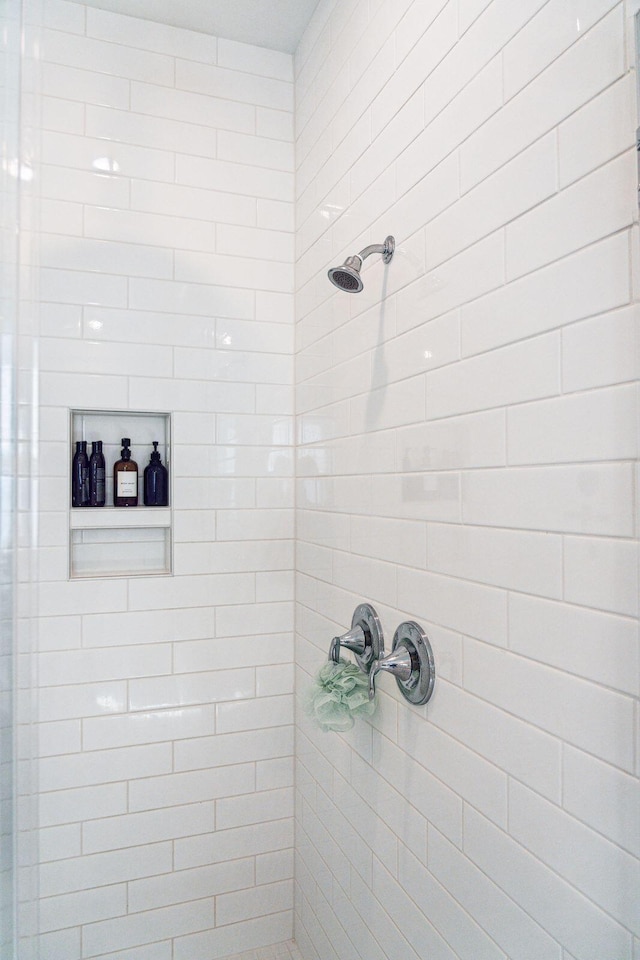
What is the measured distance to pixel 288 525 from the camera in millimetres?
1975

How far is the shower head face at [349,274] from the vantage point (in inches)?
47.8

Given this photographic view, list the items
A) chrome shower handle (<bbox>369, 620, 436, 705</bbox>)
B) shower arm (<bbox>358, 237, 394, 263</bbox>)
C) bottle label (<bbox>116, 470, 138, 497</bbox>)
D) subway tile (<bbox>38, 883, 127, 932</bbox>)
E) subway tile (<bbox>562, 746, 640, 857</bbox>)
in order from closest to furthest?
subway tile (<bbox>562, 746, 640, 857</bbox>) < chrome shower handle (<bbox>369, 620, 436, 705</bbox>) < shower arm (<bbox>358, 237, 394, 263</bbox>) < subway tile (<bbox>38, 883, 127, 932</bbox>) < bottle label (<bbox>116, 470, 138, 497</bbox>)

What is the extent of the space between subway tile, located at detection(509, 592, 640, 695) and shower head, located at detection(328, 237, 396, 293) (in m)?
0.69

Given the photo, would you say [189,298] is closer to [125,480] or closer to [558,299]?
[125,480]

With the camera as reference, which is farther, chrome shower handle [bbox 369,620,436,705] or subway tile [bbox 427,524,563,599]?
chrome shower handle [bbox 369,620,436,705]

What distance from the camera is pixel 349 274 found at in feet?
4.00

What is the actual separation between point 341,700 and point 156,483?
2.90 feet

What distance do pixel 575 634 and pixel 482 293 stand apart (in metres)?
0.54

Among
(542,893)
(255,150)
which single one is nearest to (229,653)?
(542,893)

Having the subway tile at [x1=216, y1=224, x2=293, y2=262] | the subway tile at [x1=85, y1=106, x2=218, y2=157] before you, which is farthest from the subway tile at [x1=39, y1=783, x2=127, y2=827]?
the subway tile at [x1=85, y1=106, x2=218, y2=157]

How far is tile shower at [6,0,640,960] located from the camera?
0.79m

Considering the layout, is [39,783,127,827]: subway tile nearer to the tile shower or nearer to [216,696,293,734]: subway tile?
the tile shower

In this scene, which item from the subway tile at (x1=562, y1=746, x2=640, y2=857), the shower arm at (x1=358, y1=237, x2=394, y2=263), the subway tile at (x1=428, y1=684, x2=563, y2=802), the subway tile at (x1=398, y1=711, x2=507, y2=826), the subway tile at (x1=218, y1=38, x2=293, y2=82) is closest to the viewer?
the subway tile at (x1=562, y1=746, x2=640, y2=857)

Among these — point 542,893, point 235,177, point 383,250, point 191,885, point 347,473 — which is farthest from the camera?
point 235,177
